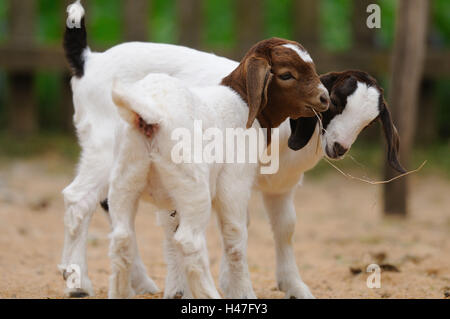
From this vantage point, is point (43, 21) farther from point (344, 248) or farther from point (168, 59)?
point (168, 59)

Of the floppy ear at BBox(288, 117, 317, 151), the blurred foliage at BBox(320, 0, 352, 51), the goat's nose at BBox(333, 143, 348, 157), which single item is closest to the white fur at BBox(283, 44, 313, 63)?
the floppy ear at BBox(288, 117, 317, 151)

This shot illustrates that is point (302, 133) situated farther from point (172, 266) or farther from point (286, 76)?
point (172, 266)

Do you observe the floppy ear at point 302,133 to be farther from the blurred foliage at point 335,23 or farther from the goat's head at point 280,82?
the blurred foliage at point 335,23

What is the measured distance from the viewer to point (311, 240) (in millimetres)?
7766

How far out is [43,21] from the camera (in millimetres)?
15281

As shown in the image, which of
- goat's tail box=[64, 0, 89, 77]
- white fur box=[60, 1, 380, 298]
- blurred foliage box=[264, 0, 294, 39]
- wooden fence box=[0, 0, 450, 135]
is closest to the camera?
white fur box=[60, 1, 380, 298]

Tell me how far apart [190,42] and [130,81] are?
6528 millimetres

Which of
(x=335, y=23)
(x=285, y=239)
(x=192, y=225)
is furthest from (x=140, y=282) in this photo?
(x=335, y=23)

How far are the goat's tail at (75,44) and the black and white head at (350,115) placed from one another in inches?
62.3

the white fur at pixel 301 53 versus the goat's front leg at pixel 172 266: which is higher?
the white fur at pixel 301 53

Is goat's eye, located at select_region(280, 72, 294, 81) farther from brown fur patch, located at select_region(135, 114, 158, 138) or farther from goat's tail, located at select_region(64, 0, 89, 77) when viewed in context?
goat's tail, located at select_region(64, 0, 89, 77)

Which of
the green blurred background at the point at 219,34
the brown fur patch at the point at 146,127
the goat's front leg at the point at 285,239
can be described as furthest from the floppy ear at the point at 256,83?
the green blurred background at the point at 219,34

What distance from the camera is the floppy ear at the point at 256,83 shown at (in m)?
4.07

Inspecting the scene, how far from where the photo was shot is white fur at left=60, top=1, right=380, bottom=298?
4695mm
